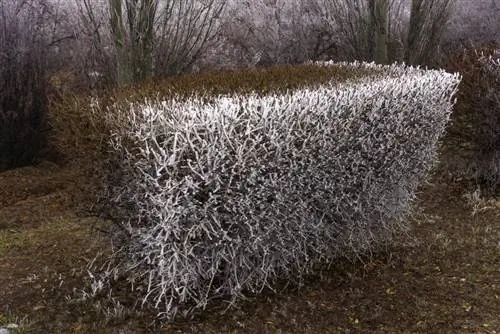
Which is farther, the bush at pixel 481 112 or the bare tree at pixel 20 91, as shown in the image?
the bare tree at pixel 20 91

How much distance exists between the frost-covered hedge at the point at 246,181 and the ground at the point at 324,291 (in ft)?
0.59

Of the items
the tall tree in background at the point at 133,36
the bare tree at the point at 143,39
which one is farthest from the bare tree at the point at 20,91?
the tall tree in background at the point at 133,36

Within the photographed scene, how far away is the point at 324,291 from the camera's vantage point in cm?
438

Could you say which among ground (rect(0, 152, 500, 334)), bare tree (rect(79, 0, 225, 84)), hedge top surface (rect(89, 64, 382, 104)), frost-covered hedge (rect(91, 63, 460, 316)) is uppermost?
bare tree (rect(79, 0, 225, 84))

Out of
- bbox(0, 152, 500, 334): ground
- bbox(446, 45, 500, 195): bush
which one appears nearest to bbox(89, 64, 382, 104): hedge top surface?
bbox(0, 152, 500, 334): ground

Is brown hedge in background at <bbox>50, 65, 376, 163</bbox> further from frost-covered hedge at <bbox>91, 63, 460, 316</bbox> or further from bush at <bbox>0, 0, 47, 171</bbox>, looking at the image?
bush at <bbox>0, 0, 47, 171</bbox>

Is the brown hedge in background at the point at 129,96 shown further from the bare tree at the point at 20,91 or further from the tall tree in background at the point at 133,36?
the bare tree at the point at 20,91

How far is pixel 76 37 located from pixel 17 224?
3.07 m

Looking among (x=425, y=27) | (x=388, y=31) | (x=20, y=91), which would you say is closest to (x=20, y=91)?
(x=20, y=91)

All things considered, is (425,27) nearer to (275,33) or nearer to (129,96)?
(275,33)

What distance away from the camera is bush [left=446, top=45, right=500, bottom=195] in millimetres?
6500

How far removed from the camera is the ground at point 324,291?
393 cm

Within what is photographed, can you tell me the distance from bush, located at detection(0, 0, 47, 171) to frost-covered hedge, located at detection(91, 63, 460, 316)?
429 cm

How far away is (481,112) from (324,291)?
3.14 m
